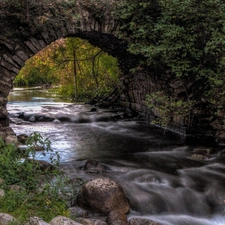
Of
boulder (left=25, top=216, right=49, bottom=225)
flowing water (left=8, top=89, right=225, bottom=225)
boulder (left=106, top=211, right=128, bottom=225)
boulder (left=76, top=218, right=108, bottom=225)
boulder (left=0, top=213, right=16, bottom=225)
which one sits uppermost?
boulder (left=0, top=213, right=16, bottom=225)

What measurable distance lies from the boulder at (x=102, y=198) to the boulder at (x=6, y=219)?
135cm

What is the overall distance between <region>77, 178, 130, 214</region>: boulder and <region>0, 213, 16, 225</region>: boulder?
135cm

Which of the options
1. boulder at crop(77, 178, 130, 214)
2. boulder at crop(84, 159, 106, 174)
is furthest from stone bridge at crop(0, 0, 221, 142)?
boulder at crop(77, 178, 130, 214)

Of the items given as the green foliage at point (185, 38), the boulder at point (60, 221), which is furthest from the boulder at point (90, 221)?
the green foliage at point (185, 38)

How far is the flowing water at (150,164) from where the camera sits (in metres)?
4.74

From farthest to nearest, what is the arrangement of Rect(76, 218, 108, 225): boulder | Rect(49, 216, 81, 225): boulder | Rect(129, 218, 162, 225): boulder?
Rect(129, 218, 162, 225): boulder, Rect(76, 218, 108, 225): boulder, Rect(49, 216, 81, 225): boulder

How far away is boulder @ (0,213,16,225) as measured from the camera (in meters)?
2.94

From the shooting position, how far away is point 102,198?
4219mm

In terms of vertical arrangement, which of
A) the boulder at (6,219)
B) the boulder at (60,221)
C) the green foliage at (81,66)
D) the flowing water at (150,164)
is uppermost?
the green foliage at (81,66)

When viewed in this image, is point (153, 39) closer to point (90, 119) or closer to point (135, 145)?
point (135, 145)

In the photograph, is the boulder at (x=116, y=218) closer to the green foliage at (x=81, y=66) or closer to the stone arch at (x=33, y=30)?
the stone arch at (x=33, y=30)

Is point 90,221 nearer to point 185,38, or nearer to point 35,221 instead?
point 35,221

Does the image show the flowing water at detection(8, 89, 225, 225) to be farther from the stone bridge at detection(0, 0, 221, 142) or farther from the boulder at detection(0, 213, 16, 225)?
the boulder at detection(0, 213, 16, 225)

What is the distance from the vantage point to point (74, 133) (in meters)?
9.88
